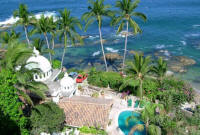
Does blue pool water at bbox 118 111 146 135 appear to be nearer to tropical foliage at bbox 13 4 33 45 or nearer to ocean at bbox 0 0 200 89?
ocean at bbox 0 0 200 89

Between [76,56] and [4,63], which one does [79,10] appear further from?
[4,63]

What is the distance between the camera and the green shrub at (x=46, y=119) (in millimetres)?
27906

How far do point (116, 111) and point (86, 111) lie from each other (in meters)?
5.34

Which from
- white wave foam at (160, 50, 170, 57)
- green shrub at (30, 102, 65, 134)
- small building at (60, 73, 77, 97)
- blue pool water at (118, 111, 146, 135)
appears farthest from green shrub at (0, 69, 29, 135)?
white wave foam at (160, 50, 170, 57)

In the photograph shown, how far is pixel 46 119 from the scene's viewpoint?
1104 inches

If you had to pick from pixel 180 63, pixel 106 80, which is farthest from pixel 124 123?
pixel 180 63

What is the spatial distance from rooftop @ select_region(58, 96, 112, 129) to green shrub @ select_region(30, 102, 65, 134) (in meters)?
2.27

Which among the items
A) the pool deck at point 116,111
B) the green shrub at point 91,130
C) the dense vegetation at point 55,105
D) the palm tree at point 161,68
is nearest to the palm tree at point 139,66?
the dense vegetation at point 55,105

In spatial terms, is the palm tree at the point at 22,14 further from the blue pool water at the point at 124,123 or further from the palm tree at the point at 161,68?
the palm tree at the point at 161,68

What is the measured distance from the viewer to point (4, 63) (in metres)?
26.4

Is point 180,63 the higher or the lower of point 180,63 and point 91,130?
the higher

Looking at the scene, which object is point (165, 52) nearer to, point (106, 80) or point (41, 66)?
point (106, 80)

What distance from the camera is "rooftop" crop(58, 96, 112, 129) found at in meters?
30.2

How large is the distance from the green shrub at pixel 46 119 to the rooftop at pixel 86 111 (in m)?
2.27
